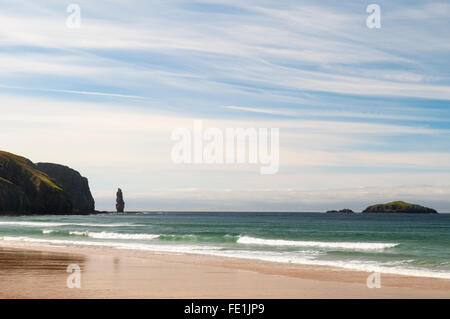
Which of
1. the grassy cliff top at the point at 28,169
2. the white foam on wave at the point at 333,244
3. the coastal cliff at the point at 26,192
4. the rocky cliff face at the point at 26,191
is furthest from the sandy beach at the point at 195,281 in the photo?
the grassy cliff top at the point at 28,169

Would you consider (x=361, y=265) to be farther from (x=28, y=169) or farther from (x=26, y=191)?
(x=28, y=169)

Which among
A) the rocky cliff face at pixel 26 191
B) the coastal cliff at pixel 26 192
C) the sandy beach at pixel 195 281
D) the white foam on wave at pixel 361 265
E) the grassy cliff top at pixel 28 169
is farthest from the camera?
the grassy cliff top at pixel 28 169

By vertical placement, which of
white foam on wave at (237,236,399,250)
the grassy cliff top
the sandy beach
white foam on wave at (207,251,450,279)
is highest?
the grassy cliff top

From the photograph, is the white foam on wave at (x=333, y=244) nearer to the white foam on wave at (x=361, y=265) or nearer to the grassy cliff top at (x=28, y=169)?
the white foam on wave at (x=361, y=265)

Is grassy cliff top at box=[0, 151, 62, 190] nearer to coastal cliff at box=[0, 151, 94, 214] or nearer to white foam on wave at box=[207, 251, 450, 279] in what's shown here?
coastal cliff at box=[0, 151, 94, 214]

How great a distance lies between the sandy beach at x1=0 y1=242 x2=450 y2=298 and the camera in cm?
1521

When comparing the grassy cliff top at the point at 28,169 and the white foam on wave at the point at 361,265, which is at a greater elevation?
the grassy cliff top at the point at 28,169

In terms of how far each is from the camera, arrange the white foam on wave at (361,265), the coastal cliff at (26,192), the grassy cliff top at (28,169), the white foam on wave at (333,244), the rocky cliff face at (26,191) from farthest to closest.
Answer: the grassy cliff top at (28,169)
the rocky cliff face at (26,191)
the coastal cliff at (26,192)
the white foam on wave at (333,244)
the white foam on wave at (361,265)

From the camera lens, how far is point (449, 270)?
23391 mm

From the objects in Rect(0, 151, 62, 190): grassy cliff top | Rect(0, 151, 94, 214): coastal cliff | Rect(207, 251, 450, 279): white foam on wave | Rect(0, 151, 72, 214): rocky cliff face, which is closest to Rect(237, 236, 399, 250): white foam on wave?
Rect(207, 251, 450, 279): white foam on wave

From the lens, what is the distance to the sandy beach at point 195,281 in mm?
15211

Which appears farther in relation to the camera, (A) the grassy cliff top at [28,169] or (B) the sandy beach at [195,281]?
(A) the grassy cliff top at [28,169]

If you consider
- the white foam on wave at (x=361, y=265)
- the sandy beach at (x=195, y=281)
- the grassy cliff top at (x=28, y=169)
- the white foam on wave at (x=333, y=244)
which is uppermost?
the grassy cliff top at (x=28, y=169)
